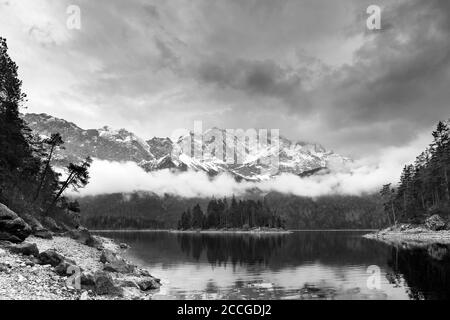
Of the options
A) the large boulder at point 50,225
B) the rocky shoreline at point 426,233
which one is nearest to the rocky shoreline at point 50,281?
the large boulder at point 50,225

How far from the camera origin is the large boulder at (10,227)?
3722cm

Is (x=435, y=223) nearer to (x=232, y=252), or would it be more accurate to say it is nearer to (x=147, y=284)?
(x=232, y=252)

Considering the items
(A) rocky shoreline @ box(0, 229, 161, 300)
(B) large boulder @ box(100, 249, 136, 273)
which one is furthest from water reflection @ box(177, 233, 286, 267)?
(A) rocky shoreline @ box(0, 229, 161, 300)

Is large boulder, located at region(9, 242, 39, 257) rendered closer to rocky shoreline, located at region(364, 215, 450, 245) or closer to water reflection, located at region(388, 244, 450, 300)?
water reflection, located at region(388, 244, 450, 300)

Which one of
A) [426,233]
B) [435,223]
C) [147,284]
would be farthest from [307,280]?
[435,223]

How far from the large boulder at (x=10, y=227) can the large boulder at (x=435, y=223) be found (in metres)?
123

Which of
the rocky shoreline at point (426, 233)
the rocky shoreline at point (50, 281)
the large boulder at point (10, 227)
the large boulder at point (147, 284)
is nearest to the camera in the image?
the rocky shoreline at point (50, 281)

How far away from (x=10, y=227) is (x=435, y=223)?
Answer: 414 ft

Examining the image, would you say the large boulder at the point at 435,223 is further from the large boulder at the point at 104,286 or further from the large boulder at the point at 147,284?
the large boulder at the point at 104,286

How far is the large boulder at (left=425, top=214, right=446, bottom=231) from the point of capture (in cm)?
12376

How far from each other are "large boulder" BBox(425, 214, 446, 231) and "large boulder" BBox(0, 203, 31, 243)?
403ft

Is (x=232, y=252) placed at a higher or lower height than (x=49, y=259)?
lower

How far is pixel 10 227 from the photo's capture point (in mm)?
37750
